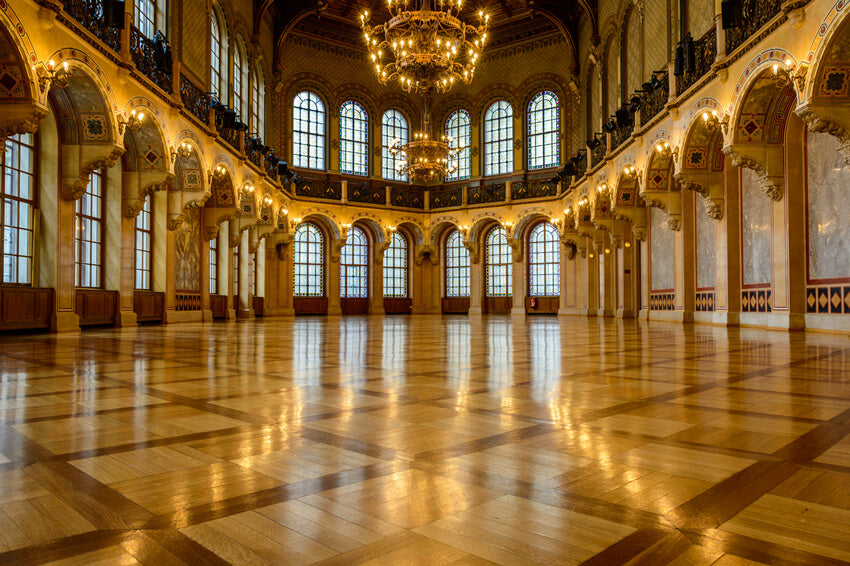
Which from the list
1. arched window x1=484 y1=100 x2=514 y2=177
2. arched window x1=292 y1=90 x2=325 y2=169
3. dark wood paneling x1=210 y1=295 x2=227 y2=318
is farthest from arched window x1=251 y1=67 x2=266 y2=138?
arched window x1=484 y1=100 x2=514 y2=177

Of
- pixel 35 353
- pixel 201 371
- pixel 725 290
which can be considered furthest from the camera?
pixel 725 290

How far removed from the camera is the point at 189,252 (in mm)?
20469

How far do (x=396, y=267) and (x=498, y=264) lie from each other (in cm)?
578

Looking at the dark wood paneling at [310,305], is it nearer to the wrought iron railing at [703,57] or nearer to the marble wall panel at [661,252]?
the marble wall panel at [661,252]

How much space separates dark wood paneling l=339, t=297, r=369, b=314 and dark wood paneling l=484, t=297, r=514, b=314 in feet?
21.7

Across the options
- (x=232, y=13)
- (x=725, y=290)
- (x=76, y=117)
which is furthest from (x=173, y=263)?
(x=725, y=290)

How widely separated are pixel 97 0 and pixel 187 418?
1189 cm

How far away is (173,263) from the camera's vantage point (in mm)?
18906

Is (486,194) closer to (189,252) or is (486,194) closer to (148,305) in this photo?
(189,252)

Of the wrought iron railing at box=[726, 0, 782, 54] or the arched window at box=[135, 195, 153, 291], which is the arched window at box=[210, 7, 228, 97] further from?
the wrought iron railing at box=[726, 0, 782, 54]

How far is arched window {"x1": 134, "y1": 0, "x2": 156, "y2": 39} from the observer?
1573cm

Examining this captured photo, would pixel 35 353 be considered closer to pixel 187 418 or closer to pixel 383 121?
pixel 187 418

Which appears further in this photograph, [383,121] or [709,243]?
[383,121]

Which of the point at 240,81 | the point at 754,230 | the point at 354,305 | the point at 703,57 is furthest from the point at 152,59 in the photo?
the point at 354,305
